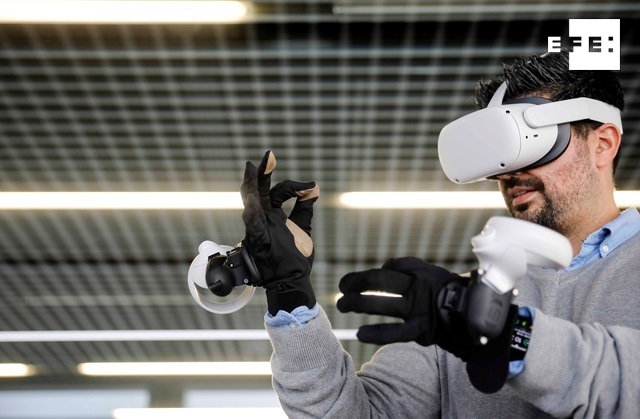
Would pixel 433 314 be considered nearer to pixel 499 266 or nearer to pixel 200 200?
pixel 499 266

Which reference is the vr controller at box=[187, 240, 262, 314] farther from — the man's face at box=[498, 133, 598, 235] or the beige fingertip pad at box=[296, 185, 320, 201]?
the man's face at box=[498, 133, 598, 235]

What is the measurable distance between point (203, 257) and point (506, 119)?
25.0 inches

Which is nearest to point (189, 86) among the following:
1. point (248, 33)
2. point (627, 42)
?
point (248, 33)

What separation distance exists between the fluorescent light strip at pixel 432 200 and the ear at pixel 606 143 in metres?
2.37

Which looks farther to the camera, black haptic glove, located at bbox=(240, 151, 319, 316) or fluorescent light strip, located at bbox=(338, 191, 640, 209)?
fluorescent light strip, located at bbox=(338, 191, 640, 209)

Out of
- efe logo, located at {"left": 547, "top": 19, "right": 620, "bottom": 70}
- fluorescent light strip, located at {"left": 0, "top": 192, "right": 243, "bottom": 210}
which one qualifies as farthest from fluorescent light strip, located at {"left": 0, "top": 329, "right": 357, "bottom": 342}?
efe logo, located at {"left": 547, "top": 19, "right": 620, "bottom": 70}

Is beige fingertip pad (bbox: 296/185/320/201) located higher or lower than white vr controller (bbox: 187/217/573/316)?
higher

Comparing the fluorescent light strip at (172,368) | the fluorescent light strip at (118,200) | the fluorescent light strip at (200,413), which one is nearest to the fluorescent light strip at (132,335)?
the fluorescent light strip at (172,368)

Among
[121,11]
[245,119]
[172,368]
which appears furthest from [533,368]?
[172,368]

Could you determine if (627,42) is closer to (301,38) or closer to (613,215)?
(301,38)

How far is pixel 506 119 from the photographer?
161cm

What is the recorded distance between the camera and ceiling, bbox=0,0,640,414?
10.5 ft

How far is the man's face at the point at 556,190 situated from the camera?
1.64m

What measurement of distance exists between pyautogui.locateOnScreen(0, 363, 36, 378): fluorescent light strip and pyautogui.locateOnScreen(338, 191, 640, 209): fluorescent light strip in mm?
3581
